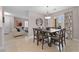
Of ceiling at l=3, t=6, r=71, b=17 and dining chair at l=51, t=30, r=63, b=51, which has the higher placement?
ceiling at l=3, t=6, r=71, b=17

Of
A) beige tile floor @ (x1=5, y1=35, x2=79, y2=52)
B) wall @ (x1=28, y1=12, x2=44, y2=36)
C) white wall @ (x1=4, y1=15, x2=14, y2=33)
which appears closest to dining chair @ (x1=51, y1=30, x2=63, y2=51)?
beige tile floor @ (x1=5, y1=35, x2=79, y2=52)

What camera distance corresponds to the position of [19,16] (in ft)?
6.51

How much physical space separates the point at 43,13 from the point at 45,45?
2.03 feet

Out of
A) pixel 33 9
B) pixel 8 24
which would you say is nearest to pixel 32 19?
pixel 33 9

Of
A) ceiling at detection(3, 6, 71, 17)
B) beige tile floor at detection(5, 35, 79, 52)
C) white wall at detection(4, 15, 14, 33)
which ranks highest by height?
ceiling at detection(3, 6, 71, 17)

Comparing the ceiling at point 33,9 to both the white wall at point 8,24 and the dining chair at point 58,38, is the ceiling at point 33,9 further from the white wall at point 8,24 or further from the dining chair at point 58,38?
the dining chair at point 58,38

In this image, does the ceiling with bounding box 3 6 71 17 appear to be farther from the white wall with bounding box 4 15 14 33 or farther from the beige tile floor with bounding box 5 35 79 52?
the beige tile floor with bounding box 5 35 79 52

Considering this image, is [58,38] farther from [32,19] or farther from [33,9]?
[33,9]

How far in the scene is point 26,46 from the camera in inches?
76.9

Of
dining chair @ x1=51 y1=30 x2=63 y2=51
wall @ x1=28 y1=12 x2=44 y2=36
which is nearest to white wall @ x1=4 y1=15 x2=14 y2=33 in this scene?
wall @ x1=28 y1=12 x2=44 y2=36

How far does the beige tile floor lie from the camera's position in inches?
75.5
